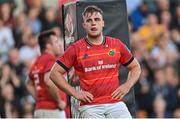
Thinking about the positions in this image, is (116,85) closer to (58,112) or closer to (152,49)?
(58,112)

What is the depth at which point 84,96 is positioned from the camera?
393 inches

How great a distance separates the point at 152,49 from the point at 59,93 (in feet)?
21.3

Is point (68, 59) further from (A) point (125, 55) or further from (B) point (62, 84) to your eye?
(A) point (125, 55)

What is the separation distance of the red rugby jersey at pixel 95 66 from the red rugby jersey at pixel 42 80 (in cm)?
316

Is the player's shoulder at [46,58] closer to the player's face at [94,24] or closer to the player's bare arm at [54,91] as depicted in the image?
the player's bare arm at [54,91]

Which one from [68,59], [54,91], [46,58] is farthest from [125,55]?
[46,58]

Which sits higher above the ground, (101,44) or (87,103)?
(101,44)

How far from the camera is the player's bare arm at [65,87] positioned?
10.0 metres

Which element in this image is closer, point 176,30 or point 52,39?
point 52,39

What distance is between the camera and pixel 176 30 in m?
20.2

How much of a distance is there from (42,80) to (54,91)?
0.41 metres

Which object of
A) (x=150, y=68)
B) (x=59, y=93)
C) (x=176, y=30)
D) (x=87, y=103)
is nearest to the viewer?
(x=87, y=103)

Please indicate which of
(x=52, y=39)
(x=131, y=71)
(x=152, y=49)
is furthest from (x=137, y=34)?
(x=131, y=71)

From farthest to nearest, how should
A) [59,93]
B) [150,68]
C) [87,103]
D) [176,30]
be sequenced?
1. [176,30]
2. [150,68]
3. [59,93]
4. [87,103]
